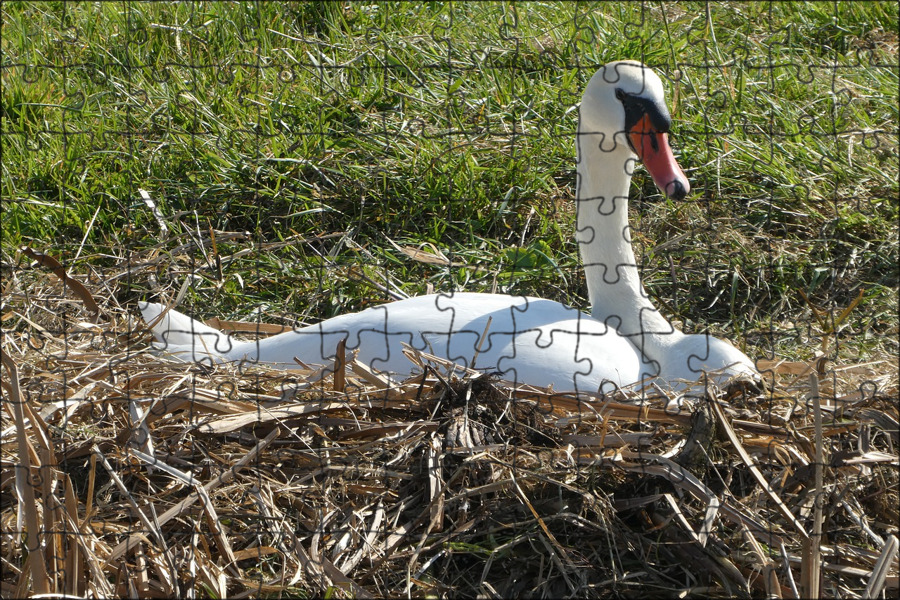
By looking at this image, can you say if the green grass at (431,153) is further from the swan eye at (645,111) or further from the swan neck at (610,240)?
the swan eye at (645,111)

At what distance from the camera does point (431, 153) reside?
509 centimetres

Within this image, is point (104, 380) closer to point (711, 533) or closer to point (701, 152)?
point (711, 533)

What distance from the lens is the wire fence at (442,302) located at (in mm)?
2801

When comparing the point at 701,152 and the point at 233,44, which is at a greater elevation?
the point at 233,44

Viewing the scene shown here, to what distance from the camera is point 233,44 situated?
547 cm

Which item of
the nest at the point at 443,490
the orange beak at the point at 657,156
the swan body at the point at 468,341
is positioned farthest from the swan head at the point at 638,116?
the nest at the point at 443,490

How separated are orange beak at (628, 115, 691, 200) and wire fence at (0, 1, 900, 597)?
18mm

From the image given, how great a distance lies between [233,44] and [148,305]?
1.95 meters

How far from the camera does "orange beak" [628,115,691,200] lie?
3.53m

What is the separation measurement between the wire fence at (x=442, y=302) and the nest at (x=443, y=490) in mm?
11

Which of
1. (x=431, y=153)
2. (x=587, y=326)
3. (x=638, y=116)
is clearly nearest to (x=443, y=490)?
(x=587, y=326)

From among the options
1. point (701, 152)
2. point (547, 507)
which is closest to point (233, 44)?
point (701, 152)

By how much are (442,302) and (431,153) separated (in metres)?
1.54

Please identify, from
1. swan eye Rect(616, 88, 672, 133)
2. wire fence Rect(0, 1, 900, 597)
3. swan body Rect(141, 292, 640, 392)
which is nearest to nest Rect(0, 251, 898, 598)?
wire fence Rect(0, 1, 900, 597)
